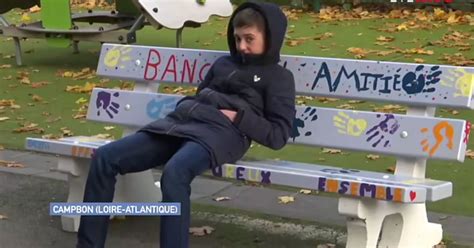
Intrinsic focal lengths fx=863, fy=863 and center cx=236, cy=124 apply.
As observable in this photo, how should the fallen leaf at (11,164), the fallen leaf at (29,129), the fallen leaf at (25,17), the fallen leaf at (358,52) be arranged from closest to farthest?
the fallen leaf at (11,164) → the fallen leaf at (29,129) → the fallen leaf at (358,52) → the fallen leaf at (25,17)

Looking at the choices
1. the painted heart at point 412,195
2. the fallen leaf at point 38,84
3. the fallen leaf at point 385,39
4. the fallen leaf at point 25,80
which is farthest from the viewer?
the fallen leaf at point 385,39

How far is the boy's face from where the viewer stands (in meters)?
4.40

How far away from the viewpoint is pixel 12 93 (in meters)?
9.34

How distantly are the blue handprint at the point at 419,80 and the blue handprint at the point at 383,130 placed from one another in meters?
0.19

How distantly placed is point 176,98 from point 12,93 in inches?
188

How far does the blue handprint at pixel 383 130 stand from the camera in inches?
171

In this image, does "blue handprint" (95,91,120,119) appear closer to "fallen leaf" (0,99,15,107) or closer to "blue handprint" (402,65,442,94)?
"blue handprint" (402,65,442,94)

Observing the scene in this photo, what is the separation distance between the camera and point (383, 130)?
439 centimetres

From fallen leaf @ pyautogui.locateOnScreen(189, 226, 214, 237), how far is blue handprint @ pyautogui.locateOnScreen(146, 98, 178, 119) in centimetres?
70

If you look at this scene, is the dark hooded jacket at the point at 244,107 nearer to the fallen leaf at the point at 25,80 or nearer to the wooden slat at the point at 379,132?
the wooden slat at the point at 379,132

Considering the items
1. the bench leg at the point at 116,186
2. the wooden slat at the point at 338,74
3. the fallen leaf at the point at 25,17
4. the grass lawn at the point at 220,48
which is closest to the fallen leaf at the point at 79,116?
the grass lawn at the point at 220,48

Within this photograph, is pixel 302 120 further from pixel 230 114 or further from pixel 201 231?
pixel 201 231

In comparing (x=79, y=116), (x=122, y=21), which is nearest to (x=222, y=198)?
(x=79, y=116)

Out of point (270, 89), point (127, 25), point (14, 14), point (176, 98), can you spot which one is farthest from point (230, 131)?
point (14, 14)
